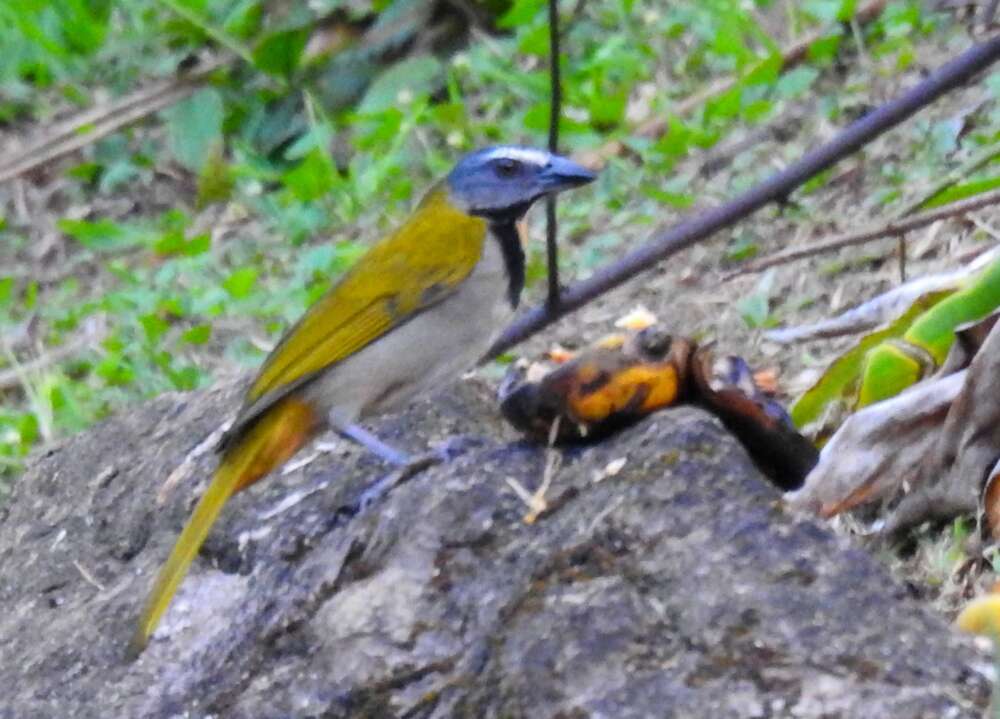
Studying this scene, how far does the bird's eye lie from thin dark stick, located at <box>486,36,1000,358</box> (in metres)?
0.44

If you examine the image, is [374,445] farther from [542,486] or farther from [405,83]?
[405,83]

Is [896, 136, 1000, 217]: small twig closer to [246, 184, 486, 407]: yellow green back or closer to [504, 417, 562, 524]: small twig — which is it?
[246, 184, 486, 407]: yellow green back

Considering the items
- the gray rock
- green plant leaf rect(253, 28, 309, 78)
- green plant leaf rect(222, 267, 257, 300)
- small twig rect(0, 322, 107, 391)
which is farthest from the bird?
green plant leaf rect(253, 28, 309, 78)

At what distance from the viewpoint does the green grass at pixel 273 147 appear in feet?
19.6

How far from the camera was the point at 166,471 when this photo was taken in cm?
383

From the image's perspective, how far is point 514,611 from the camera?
2.57 metres

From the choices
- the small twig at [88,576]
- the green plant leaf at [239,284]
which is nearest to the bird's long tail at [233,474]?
the small twig at [88,576]

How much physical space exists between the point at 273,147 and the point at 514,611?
537 centimetres

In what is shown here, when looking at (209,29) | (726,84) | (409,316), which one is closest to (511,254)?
(409,316)

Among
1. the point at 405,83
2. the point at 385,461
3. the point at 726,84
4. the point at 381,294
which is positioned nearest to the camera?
the point at 385,461

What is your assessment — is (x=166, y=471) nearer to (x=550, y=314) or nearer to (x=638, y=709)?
→ (x=550, y=314)

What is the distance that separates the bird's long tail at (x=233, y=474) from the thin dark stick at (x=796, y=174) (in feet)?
1.83

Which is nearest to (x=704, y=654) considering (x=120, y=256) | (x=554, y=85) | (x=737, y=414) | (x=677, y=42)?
(x=737, y=414)

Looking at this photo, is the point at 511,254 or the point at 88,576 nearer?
the point at 88,576
